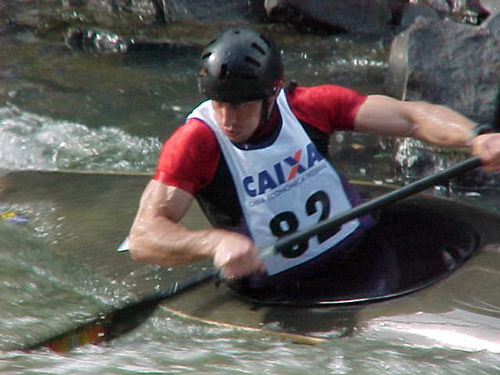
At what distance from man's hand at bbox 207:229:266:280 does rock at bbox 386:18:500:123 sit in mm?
3022

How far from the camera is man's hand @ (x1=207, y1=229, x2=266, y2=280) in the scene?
10.3 ft

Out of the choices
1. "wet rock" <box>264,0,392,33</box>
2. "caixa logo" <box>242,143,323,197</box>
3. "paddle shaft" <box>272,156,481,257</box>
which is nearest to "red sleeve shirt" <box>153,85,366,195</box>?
"caixa logo" <box>242,143,323,197</box>

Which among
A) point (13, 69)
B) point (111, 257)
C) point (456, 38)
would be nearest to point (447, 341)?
point (111, 257)

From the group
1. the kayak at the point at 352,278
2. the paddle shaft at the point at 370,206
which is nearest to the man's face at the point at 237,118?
the paddle shaft at the point at 370,206

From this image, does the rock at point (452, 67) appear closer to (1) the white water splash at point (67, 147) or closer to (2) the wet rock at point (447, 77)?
(2) the wet rock at point (447, 77)

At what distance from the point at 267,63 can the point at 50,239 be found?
138 centimetres

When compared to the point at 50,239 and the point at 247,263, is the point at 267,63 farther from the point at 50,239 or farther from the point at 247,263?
the point at 50,239

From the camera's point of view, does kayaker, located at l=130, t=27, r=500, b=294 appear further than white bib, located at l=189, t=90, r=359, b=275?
No

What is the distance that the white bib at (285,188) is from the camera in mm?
3506

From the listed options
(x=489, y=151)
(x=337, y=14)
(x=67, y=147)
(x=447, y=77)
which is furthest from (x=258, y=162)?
(x=337, y=14)

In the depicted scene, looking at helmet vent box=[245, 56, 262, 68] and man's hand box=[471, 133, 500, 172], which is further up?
helmet vent box=[245, 56, 262, 68]

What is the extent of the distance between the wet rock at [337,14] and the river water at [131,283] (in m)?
1.17

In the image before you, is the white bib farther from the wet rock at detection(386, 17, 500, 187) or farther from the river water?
the wet rock at detection(386, 17, 500, 187)

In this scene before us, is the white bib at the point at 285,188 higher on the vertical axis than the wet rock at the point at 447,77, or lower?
lower
